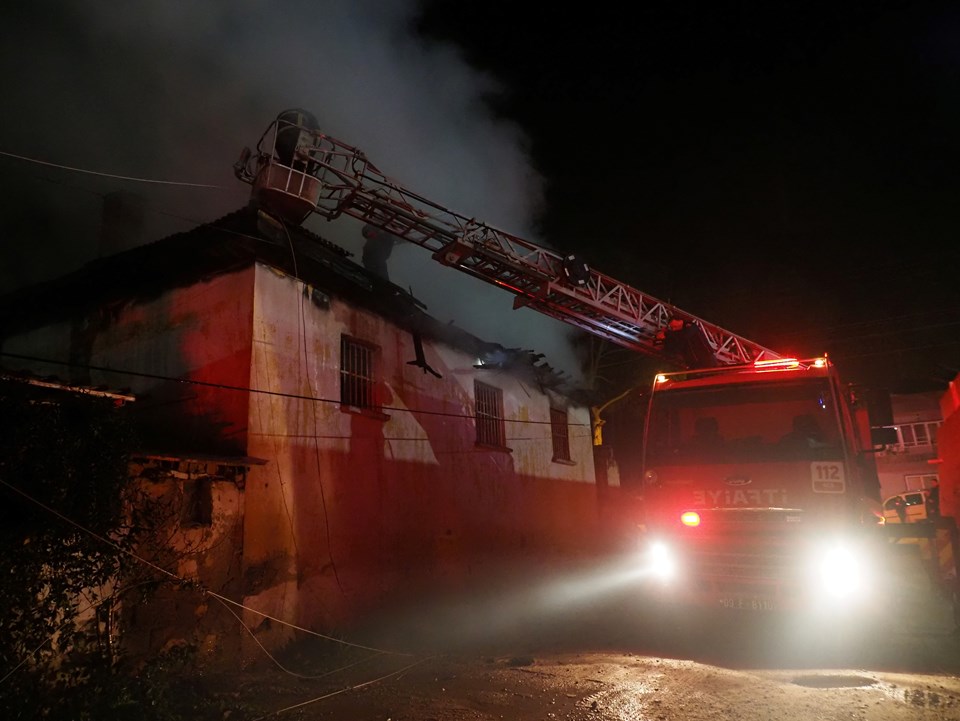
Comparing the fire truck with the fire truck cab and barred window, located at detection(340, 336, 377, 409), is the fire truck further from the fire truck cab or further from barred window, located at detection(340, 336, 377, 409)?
barred window, located at detection(340, 336, 377, 409)

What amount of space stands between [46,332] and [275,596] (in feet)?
22.2

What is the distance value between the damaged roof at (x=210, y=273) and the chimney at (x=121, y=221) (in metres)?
2.03

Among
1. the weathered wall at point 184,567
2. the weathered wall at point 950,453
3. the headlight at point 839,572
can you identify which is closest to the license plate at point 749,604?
the headlight at point 839,572

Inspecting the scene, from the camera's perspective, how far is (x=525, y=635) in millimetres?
8961

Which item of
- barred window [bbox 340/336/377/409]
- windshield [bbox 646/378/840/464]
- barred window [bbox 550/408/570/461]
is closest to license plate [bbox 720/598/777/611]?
windshield [bbox 646/378/840/464]

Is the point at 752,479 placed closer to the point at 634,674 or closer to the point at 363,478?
the point at 634,674

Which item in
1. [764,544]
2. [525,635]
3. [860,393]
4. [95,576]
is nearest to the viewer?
[95,576]

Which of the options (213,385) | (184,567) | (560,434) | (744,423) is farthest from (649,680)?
(560,434)

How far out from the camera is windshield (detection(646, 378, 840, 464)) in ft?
22.5

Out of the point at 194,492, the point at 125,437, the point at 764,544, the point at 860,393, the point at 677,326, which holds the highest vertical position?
the point at 677,326

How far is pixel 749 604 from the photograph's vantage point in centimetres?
644

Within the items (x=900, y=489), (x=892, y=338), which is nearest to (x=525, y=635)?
(x=892, y=338)

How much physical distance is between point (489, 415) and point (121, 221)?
866cm

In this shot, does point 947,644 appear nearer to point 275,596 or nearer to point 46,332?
point 275,596
